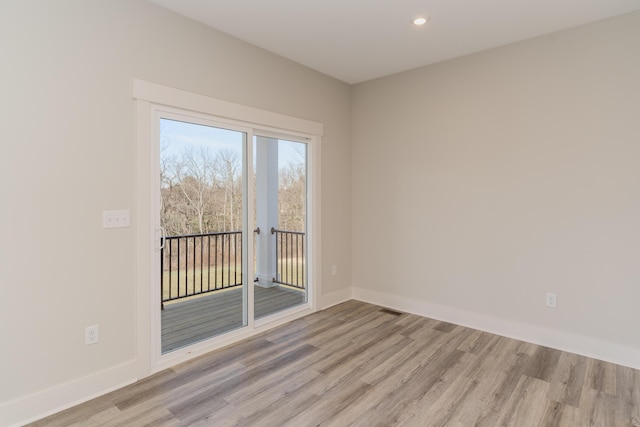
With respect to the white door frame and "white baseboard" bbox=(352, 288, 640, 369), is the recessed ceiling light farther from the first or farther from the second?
"white baseboard" bbox=(352, 288, 640, 369)

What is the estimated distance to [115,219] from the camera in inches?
94.4

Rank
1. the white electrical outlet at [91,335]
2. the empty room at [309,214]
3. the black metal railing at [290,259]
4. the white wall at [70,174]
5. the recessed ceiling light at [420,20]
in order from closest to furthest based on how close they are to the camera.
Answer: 1. the white wall at [70,174]
2. the empty room at [309,214]
3. the white electrical outlet at [91,335]
4. the recessed ceiling light at [420,20]
5. the black metal railing at [290,259]

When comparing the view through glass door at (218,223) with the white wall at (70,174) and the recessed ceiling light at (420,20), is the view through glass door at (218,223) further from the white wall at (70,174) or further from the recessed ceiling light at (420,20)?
the recessed ceiling light at (420,20)

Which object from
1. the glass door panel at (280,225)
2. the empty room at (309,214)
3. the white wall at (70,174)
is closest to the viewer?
the white wall at (70,174)

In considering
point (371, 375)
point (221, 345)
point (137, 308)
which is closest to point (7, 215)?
point (137, 308)

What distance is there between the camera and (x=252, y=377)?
255 centimetres

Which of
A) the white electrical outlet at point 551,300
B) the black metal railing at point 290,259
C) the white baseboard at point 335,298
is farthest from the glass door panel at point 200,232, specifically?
the white electrical outlet at point 551,300

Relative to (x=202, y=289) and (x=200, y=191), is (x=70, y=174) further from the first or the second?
(x=202, y=289)

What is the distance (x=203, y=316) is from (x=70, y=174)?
5.37ft

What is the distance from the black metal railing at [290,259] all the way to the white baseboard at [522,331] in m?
0.99

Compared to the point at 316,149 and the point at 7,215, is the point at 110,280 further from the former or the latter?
the point at 316,149

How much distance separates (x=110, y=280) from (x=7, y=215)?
2.33 ft

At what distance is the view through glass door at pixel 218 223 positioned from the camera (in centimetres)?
279

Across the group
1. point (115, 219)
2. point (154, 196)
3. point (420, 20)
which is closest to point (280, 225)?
point (154, 196)
